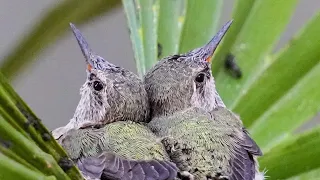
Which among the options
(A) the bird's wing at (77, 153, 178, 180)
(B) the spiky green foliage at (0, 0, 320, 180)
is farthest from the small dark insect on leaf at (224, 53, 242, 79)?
(A) the bird's wing at (77, 153, 178, 180)

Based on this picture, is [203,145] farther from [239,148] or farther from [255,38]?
[255,38]

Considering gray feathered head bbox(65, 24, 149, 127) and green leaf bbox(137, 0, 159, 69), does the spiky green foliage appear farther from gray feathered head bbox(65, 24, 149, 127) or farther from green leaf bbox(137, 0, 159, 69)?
gray feathered head bbox(65, 24, 149, 127)

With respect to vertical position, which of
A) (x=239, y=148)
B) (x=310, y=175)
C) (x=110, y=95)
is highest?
(x=110, y=95)

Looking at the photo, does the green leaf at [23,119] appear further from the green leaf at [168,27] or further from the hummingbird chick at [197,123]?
the green leaf at [168,27]

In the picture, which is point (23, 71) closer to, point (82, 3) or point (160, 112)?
point (82, 3)

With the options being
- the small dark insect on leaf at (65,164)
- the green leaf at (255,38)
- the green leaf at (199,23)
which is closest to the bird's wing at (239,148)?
the green leaf at (255,38)

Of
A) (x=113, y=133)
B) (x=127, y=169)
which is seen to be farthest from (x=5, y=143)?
(x=113, y=133)
